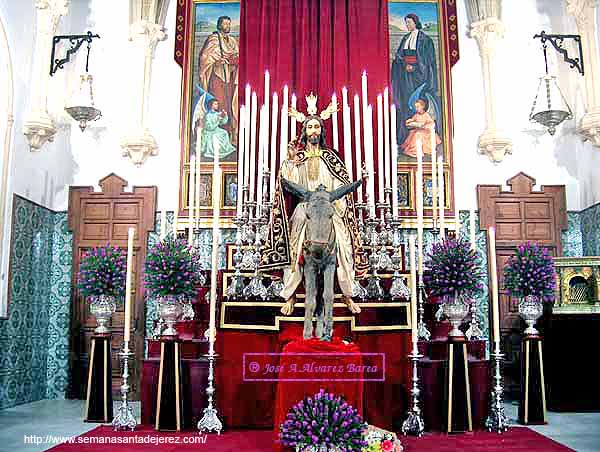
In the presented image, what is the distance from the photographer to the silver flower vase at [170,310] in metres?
5.80

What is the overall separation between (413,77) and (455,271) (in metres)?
3.90

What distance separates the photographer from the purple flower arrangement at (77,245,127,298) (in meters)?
6.48

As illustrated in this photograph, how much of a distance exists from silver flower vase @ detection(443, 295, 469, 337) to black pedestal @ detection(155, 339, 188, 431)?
2424mm

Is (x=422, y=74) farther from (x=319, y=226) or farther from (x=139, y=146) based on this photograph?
(x=319, y=226)

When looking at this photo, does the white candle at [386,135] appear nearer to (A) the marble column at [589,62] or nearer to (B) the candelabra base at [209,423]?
(A) the marble column at [589,62]

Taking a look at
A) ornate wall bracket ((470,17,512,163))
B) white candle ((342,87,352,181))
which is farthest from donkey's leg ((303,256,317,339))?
ornate wall bracket ((470,17,512,163))

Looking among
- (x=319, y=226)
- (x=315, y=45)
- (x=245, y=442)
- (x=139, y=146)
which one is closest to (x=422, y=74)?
(x=315, y=45)

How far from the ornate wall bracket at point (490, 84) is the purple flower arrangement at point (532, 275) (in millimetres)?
2501

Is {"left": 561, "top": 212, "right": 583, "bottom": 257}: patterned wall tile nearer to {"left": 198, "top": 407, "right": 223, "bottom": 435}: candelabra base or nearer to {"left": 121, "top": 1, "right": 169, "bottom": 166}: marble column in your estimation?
{"left": 198, "top": 407, "right": 223, "bottom": 435}: candelabra base

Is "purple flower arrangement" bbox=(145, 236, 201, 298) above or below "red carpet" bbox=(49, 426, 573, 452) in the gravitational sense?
above

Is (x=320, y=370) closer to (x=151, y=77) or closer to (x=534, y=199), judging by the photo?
(x=534, y=199)

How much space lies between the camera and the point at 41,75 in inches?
321

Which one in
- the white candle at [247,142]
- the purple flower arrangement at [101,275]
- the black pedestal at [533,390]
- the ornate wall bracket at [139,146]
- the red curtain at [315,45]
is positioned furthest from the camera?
the ornate wall bracket at [139,146]

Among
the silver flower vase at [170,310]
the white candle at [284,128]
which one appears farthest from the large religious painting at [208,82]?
the silver flower vase at [170,310]
